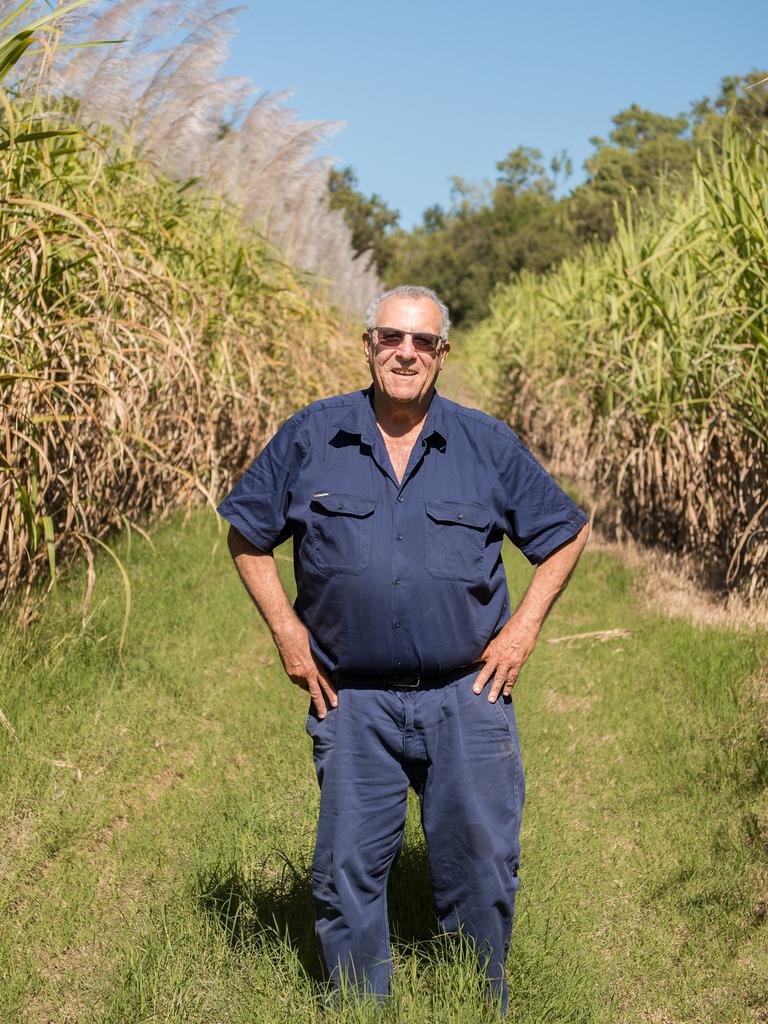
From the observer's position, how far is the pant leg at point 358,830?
2975mm

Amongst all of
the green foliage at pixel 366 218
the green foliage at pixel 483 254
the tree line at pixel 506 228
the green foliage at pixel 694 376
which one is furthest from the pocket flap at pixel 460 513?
the green foliage at pixel 366 218

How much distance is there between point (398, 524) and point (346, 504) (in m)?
0.14

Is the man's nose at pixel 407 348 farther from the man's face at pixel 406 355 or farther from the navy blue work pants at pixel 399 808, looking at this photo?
the navy blue work pants at pixel 399 808

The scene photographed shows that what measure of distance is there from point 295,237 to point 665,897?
9693mm

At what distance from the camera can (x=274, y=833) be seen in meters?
4.24

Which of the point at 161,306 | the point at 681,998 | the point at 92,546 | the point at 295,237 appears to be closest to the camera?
the point at 681,998

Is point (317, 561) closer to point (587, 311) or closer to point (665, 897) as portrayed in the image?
point (665, 897)

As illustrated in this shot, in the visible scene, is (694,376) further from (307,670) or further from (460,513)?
(307,670)

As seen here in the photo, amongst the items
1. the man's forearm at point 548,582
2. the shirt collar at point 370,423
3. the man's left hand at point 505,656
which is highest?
the shirt collar at point 370,423

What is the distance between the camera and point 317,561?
9.88 feet

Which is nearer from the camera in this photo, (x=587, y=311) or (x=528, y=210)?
(x=587, y=311)

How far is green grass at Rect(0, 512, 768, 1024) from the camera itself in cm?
334

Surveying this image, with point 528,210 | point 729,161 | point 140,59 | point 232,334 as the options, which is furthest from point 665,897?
point 528,210

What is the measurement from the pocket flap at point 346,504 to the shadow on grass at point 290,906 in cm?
119
